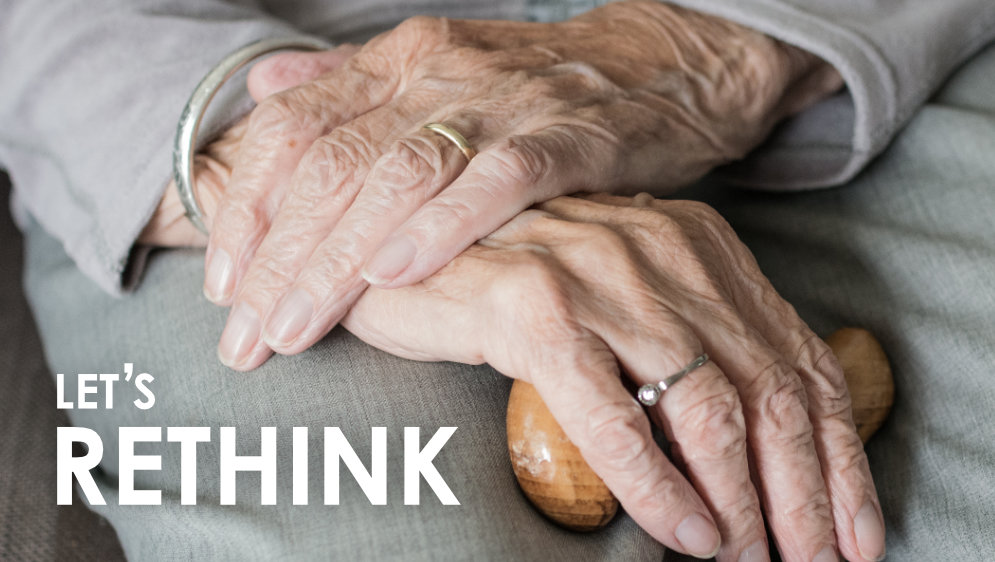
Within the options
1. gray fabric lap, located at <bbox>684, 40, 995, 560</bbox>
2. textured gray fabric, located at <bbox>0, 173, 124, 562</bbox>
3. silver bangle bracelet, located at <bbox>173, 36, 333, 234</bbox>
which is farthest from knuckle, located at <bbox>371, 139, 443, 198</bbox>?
textured gray fabric, located at <bbox>0, 173, 124, 562</bbox>

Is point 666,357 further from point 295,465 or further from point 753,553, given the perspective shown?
point 295,465

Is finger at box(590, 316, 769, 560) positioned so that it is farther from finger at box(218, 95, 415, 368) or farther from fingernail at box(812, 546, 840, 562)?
finger at box(218, 95, 415, 368)

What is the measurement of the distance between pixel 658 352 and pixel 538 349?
85 millimetres

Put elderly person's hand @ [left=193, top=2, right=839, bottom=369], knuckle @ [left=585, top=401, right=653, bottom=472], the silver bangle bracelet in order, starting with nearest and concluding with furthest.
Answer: knuckle @ [left=585, top=401, right=653, bottom=472] < elderly person's hand @ [left=193, top=2, right=839, bottom=369] < the silver bangle bracelet

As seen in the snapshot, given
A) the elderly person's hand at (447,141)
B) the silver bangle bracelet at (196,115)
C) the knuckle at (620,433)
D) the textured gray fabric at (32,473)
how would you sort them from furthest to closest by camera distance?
the textured gray fabric at (32,473)
the silver bangle bracelet at (196,115)
the elderly person's hand at (447,141)
the knuckle at (620,433)

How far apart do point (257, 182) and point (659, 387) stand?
1.28 ft

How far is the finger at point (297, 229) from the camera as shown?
0.66m

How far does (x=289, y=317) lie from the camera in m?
0.63

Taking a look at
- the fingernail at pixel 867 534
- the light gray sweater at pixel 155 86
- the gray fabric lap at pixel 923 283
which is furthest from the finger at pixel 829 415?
the light gray sweater at pixel 155 86

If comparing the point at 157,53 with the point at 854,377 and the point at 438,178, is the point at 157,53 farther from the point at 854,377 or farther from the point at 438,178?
the point at 854,377

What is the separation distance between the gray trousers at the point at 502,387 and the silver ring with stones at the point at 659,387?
126 mm

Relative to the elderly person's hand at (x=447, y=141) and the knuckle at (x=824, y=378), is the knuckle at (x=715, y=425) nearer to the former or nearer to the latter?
the knuckle at (x=824, y=378)

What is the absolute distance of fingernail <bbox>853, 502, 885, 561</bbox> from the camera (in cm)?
61

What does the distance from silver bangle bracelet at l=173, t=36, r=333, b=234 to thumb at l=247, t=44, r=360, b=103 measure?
2 cm
